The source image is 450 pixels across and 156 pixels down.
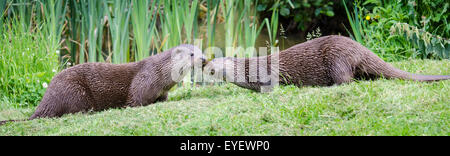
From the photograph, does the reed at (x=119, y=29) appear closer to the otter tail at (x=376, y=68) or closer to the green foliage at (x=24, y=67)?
the green foliage at (x=24, y=67)

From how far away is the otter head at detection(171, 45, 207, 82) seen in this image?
12.2 feet

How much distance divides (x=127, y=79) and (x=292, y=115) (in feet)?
5.22

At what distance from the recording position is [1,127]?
320 centimetres

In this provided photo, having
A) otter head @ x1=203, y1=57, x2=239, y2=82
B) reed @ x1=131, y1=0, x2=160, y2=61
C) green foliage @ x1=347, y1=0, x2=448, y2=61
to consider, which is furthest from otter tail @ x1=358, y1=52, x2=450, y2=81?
reed @ x1=131, y1=0, x2=160, y2=61

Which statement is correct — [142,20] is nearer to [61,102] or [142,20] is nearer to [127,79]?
[127,79]

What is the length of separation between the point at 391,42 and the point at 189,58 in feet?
8.87

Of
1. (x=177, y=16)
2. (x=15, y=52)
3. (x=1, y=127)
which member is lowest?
(x=1, y=127)

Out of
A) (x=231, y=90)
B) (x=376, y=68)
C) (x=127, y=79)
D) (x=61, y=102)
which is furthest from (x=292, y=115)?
(x=61, y=102)

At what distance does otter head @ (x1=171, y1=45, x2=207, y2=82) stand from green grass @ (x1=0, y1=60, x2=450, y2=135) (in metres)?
0.29

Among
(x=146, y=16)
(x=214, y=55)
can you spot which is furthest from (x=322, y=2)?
(x=146, y=16)

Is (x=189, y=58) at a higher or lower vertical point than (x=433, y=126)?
higher

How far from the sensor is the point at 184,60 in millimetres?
3730
